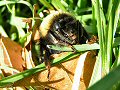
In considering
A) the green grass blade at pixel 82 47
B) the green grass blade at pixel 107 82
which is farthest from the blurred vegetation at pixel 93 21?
the green grass blade at pixel 82 47

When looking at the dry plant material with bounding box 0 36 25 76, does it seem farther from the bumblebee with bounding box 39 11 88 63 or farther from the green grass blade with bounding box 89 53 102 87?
the green grass blade with bounding box 89 53 102 87

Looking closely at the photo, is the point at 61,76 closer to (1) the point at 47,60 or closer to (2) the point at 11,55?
(1) the point at 47,60

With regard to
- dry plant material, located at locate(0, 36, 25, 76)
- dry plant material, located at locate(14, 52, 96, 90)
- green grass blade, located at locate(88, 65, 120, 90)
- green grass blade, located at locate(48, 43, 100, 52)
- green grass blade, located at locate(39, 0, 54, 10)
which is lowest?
dry plant material, located at locate(14, 52, 96, 90)

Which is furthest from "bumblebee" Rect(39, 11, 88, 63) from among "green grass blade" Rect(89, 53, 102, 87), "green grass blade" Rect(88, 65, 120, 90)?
"green grass blade" Rect(88, 65, 120, 90)

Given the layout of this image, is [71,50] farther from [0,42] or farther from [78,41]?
[0,42]

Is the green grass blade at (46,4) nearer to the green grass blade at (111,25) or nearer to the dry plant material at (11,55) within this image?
the dry plant material at (11,55)

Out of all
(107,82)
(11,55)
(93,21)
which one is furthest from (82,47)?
(107,82)

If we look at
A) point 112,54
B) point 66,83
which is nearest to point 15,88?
point 66,83
